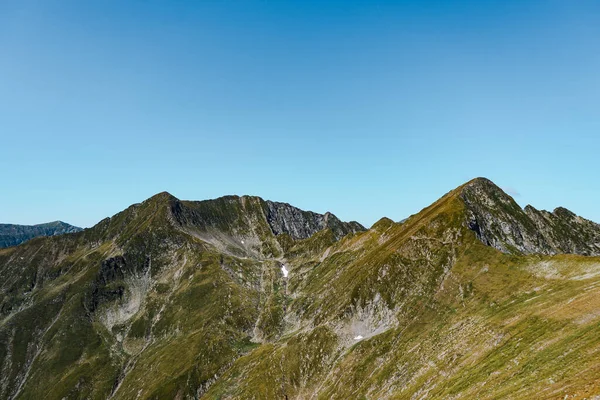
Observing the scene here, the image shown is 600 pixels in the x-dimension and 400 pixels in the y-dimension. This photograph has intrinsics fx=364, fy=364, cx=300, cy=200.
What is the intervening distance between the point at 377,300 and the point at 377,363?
36.1 metres

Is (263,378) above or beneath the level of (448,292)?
beneath

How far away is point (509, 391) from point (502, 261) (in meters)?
90.6

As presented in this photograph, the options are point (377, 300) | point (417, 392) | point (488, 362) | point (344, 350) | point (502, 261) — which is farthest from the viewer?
point (377, 300)

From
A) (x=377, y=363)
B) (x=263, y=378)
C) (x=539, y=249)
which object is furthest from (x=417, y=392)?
(x=539, y=249)

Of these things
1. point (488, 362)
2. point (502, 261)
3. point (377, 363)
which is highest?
point (502, 261)

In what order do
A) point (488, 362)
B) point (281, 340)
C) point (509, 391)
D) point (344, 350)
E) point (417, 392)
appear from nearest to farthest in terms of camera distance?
1. point (509, 391)
2. point (488, 362)
3. point (417, 392)
4. point (344, 350)
5. point (281, 340)

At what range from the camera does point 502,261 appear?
143 metres

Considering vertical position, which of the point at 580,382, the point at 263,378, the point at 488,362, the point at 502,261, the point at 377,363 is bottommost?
the point at 263,378

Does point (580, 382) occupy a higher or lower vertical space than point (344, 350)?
higher

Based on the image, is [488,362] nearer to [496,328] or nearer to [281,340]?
[496,328]

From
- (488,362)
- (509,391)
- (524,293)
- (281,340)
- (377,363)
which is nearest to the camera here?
(509,391)

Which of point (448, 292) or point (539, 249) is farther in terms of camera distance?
point (539, 249)

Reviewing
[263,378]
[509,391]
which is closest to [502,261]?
[509,391]

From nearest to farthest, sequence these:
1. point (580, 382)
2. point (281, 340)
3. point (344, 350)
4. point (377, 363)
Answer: point (580, 382)
point (377, 363)
point (344, 350)
point (281, 340)
